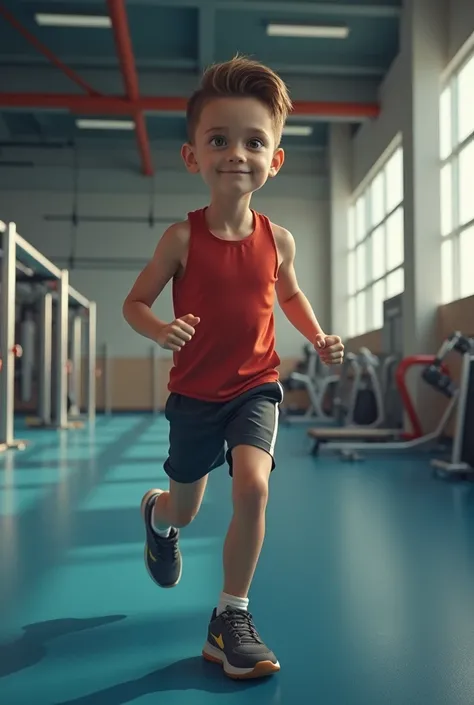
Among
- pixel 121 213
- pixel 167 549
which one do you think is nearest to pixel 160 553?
pixel 167 549

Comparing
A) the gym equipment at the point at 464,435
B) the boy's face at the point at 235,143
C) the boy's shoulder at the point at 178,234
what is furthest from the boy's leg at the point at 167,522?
the gym equipment at the point at 464,435

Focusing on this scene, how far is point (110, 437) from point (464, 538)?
4.67m

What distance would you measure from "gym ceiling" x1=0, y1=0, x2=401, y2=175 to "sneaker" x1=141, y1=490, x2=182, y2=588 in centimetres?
545

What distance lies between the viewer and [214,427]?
4.59 ft

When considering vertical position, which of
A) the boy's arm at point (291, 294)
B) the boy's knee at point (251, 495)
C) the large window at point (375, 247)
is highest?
the large window at point (375, 247)

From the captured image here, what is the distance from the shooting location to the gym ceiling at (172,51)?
696 cm

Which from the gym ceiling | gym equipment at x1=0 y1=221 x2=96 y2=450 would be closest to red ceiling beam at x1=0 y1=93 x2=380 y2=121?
the gym ceiling

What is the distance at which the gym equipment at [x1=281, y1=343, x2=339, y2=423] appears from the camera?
887cm

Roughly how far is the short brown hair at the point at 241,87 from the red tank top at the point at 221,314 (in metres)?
0.24

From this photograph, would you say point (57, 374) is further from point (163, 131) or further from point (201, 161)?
point (201, 161)

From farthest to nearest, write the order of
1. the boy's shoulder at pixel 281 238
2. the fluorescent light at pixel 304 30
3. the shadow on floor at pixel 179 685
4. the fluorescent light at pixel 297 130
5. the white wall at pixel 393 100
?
the fluorescent light at pixel 297 130 → the fluorescent light at pixel 304 30 → the white wall at pixel 393 100 → the boy's shoulder at pixel 281 238 → the shadow on floor at pixel 179 685

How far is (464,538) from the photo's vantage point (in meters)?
2.38

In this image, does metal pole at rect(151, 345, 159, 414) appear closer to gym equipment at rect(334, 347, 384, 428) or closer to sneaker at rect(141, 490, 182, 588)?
gym equipment at rect(334, 347, 384, 428)

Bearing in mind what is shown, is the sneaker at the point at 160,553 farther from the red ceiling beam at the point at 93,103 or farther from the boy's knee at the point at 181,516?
the red ceiling beam at the point at 93,103
